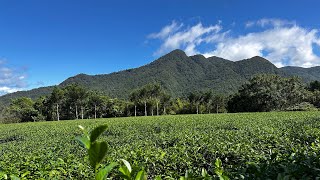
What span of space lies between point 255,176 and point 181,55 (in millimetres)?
173204

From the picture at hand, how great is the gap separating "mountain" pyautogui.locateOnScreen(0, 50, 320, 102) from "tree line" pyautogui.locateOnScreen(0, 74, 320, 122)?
52326mm

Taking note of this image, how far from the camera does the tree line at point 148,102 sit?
57.8 m

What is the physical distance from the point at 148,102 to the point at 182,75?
8260 centimetres

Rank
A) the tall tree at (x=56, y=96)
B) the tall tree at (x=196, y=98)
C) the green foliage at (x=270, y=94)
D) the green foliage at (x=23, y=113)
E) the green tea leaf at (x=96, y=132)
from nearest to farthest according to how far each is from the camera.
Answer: the green tea leaf at (x=96, y=132) → the green foliage at (x=270, y=94) → the green foliage at (x=23, y=113) → the tall tree at (x=56, y=96) → the tall tree at (x=196, y=98)

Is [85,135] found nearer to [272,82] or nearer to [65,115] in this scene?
[272,82]

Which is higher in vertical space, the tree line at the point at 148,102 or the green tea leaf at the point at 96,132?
the tree line at the point at 148,102

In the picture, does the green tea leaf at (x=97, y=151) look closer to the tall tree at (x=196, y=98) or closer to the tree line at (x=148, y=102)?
the tree line at (x=148, y=102)

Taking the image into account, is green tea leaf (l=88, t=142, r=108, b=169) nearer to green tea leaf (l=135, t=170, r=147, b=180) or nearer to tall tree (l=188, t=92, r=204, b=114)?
green tea leaf (l=135, t=170, r=147, b=180)

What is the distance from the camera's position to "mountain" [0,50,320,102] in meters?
134

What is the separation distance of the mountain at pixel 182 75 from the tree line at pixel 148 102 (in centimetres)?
5233

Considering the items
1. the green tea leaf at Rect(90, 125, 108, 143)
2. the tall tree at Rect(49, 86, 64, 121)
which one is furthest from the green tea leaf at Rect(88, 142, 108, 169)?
the tall tree at Rect(49, 86, 64, 121)

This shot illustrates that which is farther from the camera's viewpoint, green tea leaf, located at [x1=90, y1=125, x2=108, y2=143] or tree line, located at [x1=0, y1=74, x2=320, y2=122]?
tree line, located at [x1=0, y1=74, x2=320, y2=122]

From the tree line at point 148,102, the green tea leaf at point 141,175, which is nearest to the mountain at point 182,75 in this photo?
the tree line at point 148,102

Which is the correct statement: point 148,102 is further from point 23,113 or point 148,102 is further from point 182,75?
point 182,75
